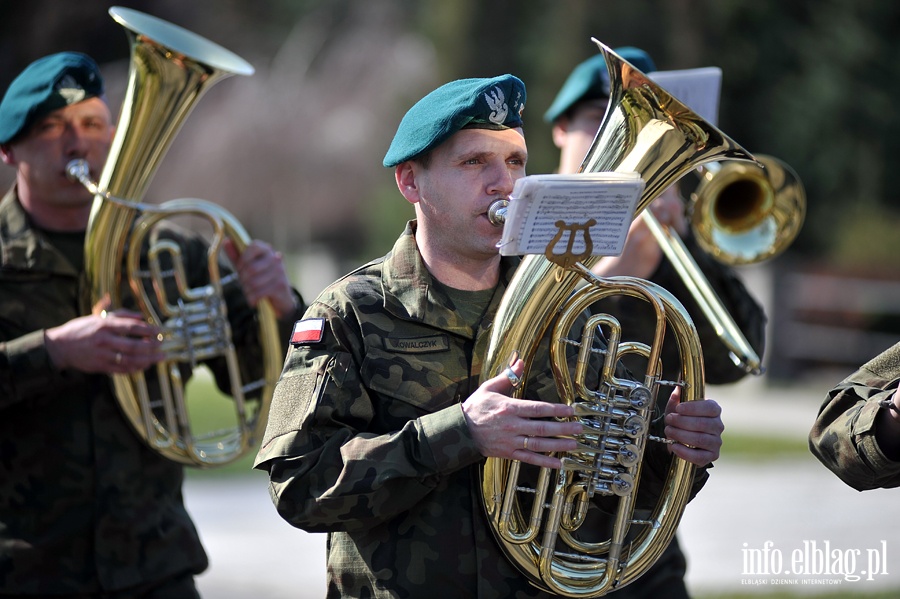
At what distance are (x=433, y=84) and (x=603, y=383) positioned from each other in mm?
23006

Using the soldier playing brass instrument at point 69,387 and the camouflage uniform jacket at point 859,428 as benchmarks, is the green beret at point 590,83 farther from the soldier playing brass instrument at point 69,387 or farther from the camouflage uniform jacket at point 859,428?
the camouflage uniform jacket at point 859,428

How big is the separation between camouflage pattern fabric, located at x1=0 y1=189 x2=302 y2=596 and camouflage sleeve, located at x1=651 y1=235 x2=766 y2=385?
177 cm

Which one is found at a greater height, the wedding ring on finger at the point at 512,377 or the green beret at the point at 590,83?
the green beret at the point at 590,83

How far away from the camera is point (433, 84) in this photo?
83.5ft

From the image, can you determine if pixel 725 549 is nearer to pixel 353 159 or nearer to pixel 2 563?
pixel 2 563

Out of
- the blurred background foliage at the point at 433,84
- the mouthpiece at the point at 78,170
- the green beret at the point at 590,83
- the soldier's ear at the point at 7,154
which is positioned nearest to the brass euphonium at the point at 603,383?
the green beret at the point at 590,83

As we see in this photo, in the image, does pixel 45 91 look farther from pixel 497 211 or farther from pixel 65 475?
pixel 497 211

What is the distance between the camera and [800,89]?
20.2 m

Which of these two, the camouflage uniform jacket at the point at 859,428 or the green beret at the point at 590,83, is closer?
the camouflage uniform jacket at the point at 859,428

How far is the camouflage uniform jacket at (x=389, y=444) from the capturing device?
9.03ft

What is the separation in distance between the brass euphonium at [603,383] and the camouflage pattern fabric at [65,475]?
1.55 metres

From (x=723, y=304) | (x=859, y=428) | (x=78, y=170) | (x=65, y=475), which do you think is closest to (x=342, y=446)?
(x=859, y=428)

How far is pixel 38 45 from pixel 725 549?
13983 millimetres

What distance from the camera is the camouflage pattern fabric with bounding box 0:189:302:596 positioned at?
13.0 ft
